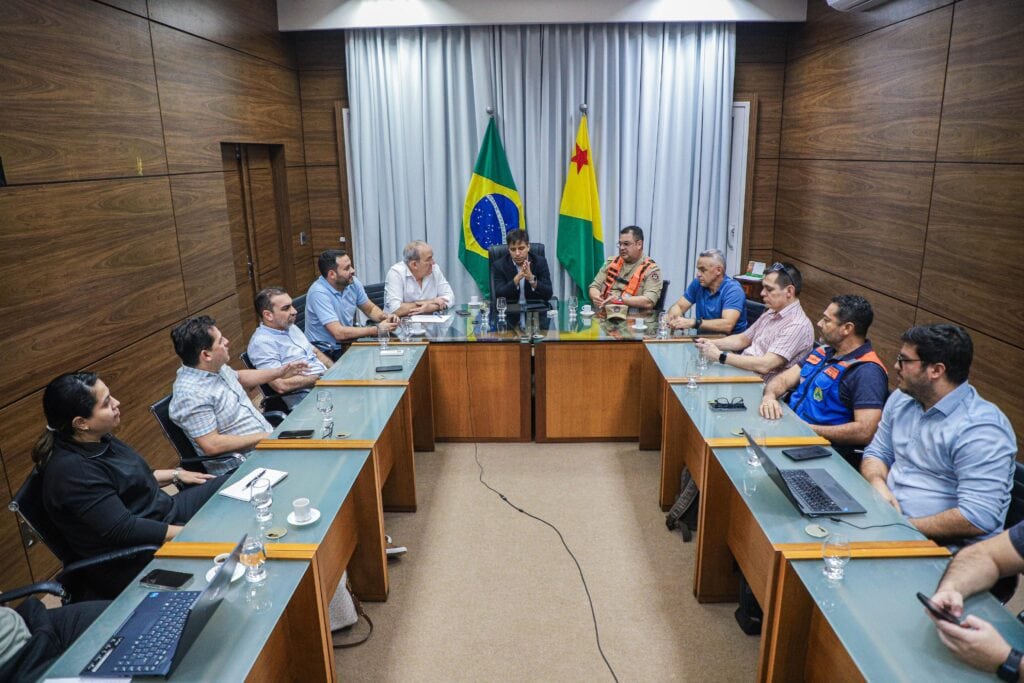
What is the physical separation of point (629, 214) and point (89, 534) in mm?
5042

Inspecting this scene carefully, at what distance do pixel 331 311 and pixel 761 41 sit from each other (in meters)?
4.37

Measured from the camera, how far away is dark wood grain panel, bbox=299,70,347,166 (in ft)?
19.7

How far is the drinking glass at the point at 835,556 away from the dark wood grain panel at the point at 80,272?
3.04 m

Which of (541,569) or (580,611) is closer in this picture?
(580,611)

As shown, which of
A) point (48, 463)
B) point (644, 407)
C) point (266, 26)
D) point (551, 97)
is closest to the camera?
point (48, 463)

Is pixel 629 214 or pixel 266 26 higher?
pixel 266 26

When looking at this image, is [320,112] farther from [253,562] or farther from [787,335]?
[253,562]

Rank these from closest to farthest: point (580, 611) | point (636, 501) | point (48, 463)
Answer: point (48, 463), point (580, 611), point (636, 501)

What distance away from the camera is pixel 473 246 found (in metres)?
6.17

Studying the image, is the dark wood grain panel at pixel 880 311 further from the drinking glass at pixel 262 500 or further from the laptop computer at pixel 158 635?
the laptop computer at pixel 158 635

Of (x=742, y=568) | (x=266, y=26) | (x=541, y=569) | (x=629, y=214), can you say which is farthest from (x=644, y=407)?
(x=266, y=26)

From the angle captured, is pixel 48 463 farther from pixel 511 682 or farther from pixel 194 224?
pixel 194 224

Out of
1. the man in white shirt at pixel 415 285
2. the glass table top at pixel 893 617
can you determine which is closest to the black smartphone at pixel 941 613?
the glass table top at pixel 893 617

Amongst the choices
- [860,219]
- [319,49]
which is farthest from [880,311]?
[319,49]
